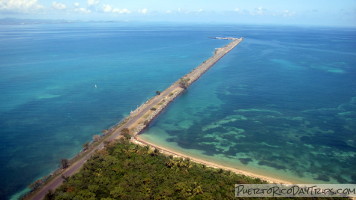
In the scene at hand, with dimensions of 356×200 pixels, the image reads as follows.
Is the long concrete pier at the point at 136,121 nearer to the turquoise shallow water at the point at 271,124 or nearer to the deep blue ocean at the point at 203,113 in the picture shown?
the turquoise shallow water at the point at 271,124

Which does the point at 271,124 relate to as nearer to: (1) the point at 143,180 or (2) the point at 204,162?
(2) the point at 204,162

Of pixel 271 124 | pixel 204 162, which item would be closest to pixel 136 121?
pixel 204 162

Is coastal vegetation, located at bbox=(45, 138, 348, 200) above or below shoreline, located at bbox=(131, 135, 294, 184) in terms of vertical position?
above

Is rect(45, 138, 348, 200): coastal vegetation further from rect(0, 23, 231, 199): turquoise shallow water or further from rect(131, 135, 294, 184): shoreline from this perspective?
rect(0, 23, 231, 199): turquoise shallow water

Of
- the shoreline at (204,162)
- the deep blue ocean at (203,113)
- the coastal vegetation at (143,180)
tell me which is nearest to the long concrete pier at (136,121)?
the deep blue ocean at (203,113)

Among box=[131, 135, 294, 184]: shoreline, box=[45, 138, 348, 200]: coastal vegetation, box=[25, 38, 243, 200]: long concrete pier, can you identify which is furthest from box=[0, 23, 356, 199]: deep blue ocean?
box=[45, 138, 348, 200]: coastal vegetation

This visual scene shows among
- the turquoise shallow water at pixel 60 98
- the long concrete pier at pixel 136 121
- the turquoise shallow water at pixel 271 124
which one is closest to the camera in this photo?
the long concrete pier at pixel 136 121
